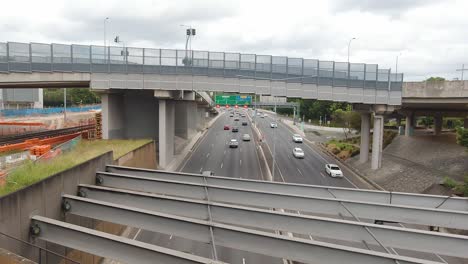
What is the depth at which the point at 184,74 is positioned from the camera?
3497cm

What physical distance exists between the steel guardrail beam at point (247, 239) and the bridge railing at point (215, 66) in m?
25.1

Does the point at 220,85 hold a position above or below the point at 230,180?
above

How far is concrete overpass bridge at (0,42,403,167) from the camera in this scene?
32406mm

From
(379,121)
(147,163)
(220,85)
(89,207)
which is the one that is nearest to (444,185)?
(379,121)

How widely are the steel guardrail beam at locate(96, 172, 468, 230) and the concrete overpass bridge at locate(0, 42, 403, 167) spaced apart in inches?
891

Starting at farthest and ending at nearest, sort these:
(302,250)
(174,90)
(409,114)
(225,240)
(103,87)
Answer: (409,114), (174,90), (103,87), (225,240), (302,250)

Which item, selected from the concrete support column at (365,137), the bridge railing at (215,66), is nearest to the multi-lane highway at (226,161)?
the bridge railing at (215,66)

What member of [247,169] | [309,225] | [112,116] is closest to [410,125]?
[247,169]

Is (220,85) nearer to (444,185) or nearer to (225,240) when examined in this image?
(444,185)

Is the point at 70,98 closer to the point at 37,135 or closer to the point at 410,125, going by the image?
the point at 37,135

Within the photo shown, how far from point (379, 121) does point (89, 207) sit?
3497 cm

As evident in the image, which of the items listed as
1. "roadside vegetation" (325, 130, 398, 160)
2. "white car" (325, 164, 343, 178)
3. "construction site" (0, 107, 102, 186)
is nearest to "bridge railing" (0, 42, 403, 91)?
"construction site" (0, 107, 102, 186)

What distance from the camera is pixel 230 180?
44.3 feet

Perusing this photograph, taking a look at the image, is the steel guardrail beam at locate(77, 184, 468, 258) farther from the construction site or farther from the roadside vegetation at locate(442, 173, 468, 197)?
the roadside vegetation at locate(442, 173, 468, 197)
